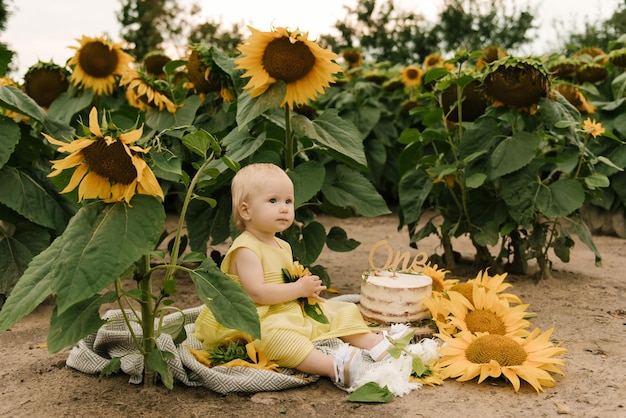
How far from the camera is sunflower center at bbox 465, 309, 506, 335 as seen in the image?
262 centimetres

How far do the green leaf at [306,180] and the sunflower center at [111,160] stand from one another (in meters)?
1.06

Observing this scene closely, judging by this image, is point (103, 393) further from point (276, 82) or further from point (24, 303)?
point (276, 82)

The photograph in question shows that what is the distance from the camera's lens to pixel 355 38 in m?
15.5

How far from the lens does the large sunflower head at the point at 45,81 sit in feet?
13.9

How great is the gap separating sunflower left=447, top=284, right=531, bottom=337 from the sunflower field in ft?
2.13

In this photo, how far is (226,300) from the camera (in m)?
1.96

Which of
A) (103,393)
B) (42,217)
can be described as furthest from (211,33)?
(103,393)

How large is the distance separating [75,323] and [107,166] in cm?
49

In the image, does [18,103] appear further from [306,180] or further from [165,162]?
[165,162]

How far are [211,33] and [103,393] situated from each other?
1398cm

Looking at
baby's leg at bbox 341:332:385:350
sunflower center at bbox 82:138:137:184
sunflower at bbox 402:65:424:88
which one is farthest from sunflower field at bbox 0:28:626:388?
sunflower at bbox 402:65:424:88

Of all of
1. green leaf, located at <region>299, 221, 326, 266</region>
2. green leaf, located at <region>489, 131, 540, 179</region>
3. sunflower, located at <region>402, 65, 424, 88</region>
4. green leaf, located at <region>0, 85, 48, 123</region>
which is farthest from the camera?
sunflower, located at <region>402, 65, 424, 88</region>

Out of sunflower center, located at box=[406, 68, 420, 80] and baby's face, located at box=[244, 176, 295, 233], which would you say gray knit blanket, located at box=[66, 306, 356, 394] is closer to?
baby's face, located at box=[244, 176, 295, 233]

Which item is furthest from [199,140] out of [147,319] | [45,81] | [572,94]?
[572,94]
